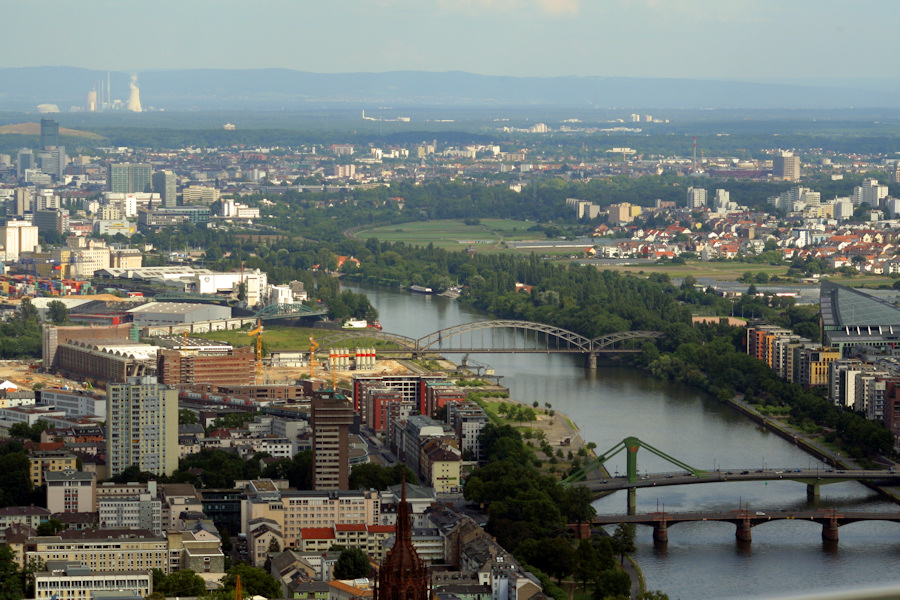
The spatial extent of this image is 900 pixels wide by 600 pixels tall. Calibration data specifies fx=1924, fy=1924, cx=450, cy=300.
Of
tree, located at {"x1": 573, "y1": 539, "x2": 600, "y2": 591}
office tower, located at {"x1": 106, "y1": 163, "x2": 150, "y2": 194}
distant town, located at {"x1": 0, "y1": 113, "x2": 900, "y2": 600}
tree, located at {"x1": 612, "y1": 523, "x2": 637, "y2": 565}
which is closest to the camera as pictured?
tree, located at {"x1": 573, "y1": 539, "x2": 600, "y2": 591}

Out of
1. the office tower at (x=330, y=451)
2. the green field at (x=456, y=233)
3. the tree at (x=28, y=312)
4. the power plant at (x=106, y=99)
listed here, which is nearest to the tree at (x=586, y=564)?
the office tower at (x=330, y=451)

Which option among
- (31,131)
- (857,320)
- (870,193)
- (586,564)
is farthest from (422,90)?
(586,564)

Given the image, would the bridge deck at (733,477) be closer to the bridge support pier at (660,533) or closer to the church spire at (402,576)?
the bridge support pier at (660,533)

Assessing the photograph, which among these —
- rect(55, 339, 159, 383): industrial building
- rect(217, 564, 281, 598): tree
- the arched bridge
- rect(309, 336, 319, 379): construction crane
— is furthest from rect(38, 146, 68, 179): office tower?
rect(217, 564, 281, 598): tree

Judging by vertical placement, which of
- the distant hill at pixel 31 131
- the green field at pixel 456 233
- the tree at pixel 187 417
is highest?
the distant hill at pixel 31 131

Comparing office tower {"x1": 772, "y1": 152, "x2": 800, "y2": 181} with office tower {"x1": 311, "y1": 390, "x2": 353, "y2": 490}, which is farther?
office tower {"x1": 772, "y1": 152, "x2": 800, "y2": 181}

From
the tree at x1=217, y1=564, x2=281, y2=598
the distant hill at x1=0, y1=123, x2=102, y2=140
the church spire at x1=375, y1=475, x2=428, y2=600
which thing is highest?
the church spire at x1=375, y1=475, x2=428, y2=600

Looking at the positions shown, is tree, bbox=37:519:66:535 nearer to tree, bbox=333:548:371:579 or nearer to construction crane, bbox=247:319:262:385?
tree, bbox=333:548:371:579
